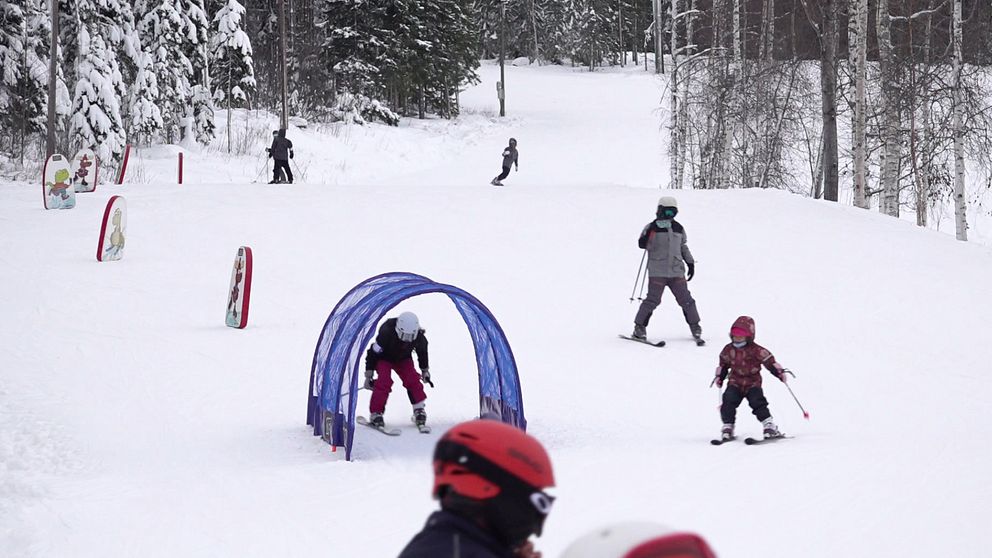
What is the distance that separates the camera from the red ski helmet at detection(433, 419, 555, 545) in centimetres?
211

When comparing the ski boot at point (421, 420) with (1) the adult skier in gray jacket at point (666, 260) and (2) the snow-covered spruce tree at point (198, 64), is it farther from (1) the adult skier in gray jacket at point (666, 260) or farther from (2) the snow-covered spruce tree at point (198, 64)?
(2) the snow-covered spruce tree at point (198, 64)

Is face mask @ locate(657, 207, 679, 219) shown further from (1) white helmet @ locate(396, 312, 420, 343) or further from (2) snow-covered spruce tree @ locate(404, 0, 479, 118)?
(2) snow-covered spruce tree @ locate(404, 0, 479, 118)

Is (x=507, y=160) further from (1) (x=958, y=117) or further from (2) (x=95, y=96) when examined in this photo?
(2) (x=95, y=96)

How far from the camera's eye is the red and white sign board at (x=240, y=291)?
1332 cm

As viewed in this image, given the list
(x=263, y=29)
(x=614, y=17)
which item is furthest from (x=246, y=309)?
(x=614, y=17)

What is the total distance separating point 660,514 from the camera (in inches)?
265

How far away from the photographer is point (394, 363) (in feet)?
30.0

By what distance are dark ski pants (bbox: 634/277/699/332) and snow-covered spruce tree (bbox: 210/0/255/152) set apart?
2534 cm

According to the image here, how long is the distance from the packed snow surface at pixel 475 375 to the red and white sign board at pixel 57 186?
43 centimetres

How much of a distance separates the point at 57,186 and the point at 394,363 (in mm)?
15773

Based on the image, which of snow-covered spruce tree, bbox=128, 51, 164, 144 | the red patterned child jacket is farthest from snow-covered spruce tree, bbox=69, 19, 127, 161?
the red patterned child jacket

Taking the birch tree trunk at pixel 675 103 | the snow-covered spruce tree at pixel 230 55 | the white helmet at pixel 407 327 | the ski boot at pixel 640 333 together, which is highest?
the snow-covered spruce tree at pixel 230 55

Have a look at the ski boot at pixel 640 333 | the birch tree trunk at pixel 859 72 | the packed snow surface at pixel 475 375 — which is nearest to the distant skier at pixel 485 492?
the packed snow surface at pixel 475 375

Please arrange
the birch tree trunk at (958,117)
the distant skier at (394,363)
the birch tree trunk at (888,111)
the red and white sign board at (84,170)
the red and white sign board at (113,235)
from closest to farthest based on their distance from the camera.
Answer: the distant skier at (394,363) < the red and white sign board at (113,235) < the birch tree trunk at (958,117) < the birch tree trunk at (888,111) < the red and white sign board at (84,170)
